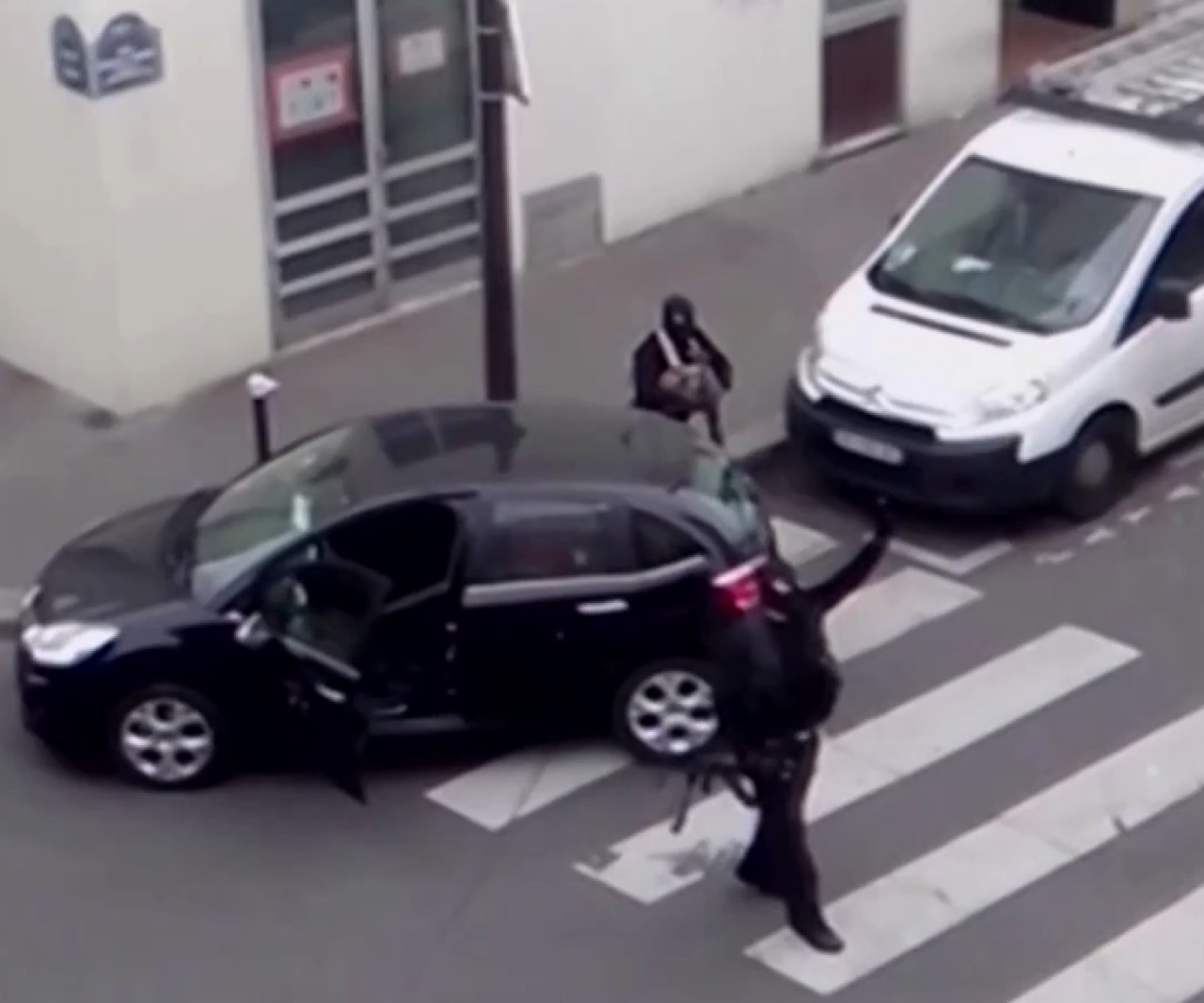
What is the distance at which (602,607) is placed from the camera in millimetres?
14938

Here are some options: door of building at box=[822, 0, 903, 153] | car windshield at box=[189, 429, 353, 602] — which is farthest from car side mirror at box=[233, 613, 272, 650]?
door of building at box=[822, 0, 903, 153]

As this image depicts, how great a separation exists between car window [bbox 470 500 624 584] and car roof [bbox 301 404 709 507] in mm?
140

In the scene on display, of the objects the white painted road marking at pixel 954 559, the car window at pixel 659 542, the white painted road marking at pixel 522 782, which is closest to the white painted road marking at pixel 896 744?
the white painted road marking at pixel 522 782

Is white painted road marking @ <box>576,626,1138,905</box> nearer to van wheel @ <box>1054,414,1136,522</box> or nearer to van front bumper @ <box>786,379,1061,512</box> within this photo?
van front bumper @ <box>786,379,1061,512</box>

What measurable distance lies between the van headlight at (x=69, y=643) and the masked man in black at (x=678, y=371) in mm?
3442

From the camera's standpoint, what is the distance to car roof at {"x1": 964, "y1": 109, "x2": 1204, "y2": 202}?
1805 centimetres

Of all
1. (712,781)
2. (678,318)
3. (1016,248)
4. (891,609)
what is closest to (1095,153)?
(1016,248)

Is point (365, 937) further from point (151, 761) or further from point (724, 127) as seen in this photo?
point (724, 127)

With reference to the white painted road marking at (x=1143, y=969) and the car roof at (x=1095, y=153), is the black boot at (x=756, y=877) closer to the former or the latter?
the white painted road marking at (x=1143, y=969)

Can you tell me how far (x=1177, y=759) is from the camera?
15.4 meters

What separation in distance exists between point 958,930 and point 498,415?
10.9 ft

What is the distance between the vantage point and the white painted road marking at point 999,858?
1395cm

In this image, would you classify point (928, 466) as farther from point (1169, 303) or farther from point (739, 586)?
point (739, 586)

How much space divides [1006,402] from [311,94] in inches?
185
